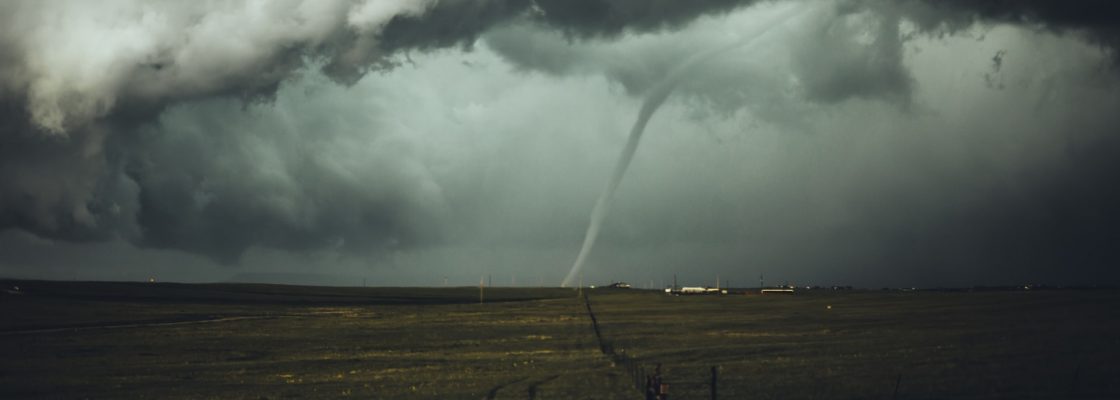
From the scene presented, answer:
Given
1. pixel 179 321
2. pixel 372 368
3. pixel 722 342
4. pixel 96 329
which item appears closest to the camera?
pixel 372 368

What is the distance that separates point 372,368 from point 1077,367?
46800mm

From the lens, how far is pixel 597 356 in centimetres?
7588

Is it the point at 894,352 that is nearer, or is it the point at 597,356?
the point at 894,352

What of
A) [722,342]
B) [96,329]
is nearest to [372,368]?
[722,342]

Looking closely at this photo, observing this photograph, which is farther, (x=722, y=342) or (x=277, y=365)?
(x=722, y=342)

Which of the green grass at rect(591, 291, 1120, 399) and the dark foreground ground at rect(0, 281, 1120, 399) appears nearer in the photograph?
the green grass at rect(591, 291, 1120, 399)

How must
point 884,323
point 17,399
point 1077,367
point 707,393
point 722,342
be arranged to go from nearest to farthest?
point 707,393, point 1077,367, point 17,399, point 722,342, point 884,323

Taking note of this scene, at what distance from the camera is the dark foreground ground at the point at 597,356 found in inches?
2117

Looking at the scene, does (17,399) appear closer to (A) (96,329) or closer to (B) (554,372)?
(B) (554,372)

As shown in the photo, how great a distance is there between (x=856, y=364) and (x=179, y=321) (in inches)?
4471

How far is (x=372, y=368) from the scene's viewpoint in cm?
7362

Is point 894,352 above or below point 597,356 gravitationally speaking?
above

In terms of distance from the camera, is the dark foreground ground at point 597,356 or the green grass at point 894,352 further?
the dark foreground ground at point 597,356

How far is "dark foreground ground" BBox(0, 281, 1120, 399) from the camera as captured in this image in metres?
53.8
